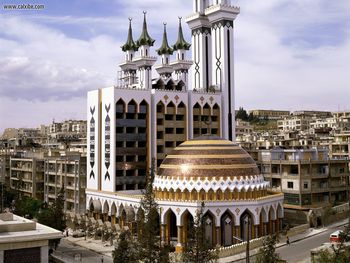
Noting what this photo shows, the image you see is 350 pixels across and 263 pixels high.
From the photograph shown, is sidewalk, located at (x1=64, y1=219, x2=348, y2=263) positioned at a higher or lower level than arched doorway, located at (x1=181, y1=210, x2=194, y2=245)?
lower

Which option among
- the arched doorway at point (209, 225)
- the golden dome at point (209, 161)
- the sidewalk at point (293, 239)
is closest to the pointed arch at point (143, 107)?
the golden dome at point (209, 161)

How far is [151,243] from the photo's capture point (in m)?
36.0

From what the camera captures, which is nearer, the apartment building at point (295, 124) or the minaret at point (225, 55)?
the minaret at point (225, 55)

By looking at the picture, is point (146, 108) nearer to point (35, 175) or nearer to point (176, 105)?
point (176, 105)

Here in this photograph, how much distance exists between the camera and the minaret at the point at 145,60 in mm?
87812

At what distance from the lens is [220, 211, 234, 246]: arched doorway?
5203cm

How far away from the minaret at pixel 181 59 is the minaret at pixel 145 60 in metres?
4.69

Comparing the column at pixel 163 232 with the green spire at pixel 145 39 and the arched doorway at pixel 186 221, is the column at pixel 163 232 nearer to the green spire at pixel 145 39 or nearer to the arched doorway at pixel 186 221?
the arched doorway at pixel 186 221

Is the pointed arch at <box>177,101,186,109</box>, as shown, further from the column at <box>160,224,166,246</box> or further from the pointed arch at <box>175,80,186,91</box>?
the column at <box>160,224,166,246</box>

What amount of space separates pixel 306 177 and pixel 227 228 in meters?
18.4

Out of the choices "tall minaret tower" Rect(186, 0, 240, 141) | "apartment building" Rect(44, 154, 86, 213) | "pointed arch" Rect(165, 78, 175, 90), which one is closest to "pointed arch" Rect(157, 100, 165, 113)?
"pointed arch" Rect(165, 78, 175, 90)

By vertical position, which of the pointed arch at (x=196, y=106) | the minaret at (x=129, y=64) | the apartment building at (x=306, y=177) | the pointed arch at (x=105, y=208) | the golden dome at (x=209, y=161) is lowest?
the pointed arch at (x=105, y=208)

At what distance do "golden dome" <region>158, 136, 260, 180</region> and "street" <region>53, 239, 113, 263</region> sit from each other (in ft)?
39.8

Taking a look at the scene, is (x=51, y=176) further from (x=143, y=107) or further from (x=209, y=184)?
(x=209, y=184)
